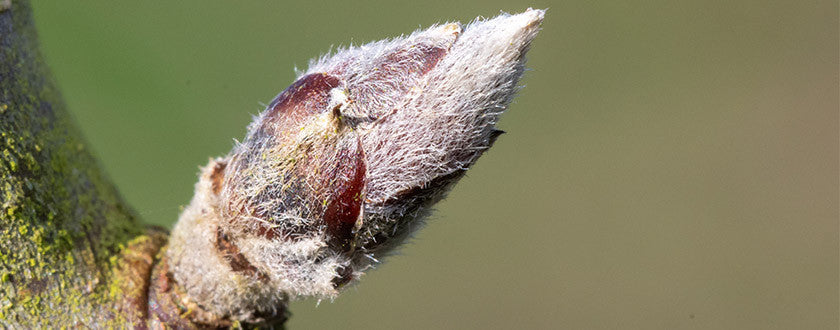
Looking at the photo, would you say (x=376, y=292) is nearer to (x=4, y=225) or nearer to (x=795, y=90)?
(x=795, y=90)

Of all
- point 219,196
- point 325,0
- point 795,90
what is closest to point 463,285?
point 325,0

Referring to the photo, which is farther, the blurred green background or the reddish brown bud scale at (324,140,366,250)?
the blurred green background

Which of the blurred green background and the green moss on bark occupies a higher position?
the blurred green background

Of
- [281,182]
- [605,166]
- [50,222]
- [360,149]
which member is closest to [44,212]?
[50,222]

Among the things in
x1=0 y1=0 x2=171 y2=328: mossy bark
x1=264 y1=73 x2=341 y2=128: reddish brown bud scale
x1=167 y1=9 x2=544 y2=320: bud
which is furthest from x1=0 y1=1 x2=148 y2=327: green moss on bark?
x1=264 y1=73 x2=341 y2=128: reddish brown bud scale

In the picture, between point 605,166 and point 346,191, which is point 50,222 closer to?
point 346,191

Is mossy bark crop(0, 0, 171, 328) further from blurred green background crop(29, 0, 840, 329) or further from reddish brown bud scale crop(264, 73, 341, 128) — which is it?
blurred green background crop(29, 0, 840, 329)

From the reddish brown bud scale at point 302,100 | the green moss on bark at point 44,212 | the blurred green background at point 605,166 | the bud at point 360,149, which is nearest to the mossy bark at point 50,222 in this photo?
the green moss on bark at point 44,212
